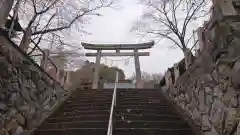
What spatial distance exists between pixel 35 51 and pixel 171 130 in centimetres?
581

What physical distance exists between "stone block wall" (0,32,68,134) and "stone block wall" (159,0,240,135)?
3.49 meters

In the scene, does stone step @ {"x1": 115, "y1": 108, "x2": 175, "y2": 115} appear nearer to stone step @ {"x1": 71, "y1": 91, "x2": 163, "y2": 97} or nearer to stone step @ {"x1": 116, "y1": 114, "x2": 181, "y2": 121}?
stone step @ {"x1": 116, "y1": 114, "x2": 181, "y2": 121}

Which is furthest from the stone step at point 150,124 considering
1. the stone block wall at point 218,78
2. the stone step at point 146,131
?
the stone block wall at point 218,78

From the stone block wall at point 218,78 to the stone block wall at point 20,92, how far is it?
3494mm

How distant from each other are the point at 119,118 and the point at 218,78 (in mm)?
2347

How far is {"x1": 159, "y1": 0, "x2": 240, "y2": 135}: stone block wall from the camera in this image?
3488 millimetres

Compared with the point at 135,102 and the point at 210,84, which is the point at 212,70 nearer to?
the point at 210,84

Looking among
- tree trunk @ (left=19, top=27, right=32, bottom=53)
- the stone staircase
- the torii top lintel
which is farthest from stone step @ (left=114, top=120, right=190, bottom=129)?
the torii top lintel

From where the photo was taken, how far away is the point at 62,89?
7605 mm

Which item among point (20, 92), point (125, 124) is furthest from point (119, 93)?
point (20, 92)

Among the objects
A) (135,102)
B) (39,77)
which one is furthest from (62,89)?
(135,102)

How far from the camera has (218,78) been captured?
409 cm

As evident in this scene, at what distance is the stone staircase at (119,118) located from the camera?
15.3ft

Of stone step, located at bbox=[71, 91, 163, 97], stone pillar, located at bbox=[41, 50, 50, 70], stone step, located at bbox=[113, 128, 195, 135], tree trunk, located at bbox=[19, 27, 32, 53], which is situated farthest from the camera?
stone step, located at bbox=[71, 91, 163, 97]
